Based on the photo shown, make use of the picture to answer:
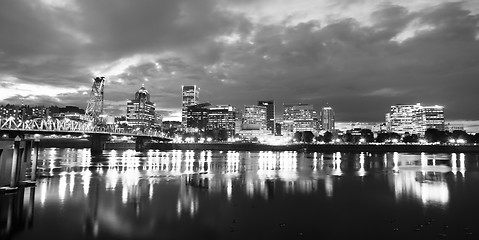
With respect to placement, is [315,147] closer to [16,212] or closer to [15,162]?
[15,162]

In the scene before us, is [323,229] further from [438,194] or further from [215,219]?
[438,194]

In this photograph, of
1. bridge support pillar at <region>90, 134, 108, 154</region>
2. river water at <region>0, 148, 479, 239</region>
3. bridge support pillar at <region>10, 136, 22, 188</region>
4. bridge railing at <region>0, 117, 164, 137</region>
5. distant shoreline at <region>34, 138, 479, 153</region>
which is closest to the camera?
river water at <region>0, 148, 479, 239</region>

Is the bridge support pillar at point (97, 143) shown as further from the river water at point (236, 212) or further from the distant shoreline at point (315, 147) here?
the river water at point (236, 212)

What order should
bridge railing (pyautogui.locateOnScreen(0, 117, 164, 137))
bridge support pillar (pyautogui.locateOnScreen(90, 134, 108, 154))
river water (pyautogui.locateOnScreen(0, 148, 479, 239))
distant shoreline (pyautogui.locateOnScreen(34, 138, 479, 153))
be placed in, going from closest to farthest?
river water (pyautogui.locateOnScreen(0, 148, 479, 239))
bridge railing (pyautogui.locateOnScreen(0, 117, 164, 137))
bridge support pillar (pyautogui.locateOnScreen(90, 134, 108, 154))
distant shoreline (pyautogui.locateOnScreen(34, 138, 479, 153))

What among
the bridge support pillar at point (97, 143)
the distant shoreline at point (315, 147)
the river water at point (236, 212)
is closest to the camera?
the river water at point (236, 212)

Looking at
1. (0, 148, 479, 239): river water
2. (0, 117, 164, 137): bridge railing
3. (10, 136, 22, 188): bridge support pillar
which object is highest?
(0, 117, 164, 137): bridge railing

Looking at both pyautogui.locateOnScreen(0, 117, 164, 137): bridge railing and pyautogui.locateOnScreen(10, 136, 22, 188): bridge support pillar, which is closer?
pyautogui.locateOnScreen(10, 136, 22, 188): bridge support pillar

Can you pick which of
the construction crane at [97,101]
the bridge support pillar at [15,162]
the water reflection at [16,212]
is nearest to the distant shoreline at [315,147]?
the construction crane at [97,101]

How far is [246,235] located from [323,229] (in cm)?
422

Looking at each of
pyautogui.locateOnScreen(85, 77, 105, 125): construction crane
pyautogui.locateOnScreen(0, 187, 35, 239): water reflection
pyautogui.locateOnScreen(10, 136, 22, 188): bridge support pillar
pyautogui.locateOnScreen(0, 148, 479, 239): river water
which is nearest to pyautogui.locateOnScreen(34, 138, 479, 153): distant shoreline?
pyautogui.locateOnScreen(85, 77, 105, 125): construction crane

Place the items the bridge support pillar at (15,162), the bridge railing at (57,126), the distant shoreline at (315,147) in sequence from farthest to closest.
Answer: the distant shoreline at (315,147) < the bridge railing at (57,126) < the bridge support pillar at (15,162)

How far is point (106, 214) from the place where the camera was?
66.0ft

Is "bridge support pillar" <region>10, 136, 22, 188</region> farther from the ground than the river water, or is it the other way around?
"bridge support pillar" <region>10, 136, 22, 188</region>

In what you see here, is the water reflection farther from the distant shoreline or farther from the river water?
the distant shoreline
